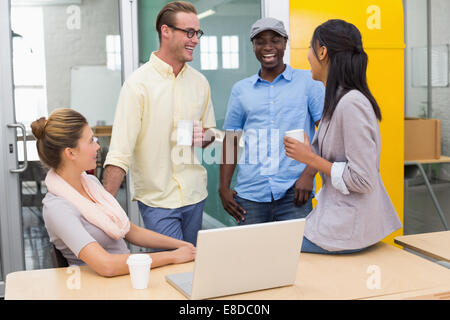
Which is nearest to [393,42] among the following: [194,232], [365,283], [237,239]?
[194,232]

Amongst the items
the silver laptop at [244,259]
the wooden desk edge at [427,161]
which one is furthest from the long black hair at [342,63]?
the wooden desk edge at [427,161]

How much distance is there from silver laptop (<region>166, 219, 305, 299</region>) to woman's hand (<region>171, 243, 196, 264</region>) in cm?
27

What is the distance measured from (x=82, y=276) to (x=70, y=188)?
0.35 meters

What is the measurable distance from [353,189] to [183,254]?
2.23ft

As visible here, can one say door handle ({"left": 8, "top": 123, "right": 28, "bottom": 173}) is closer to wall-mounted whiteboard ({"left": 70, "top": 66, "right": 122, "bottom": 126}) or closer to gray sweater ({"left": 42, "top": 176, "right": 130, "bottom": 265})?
wall-mounted whiteboard ({"left": 70, "top": 66, "right": 122, "bottom": 126})

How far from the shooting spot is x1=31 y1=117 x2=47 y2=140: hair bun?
2.12 m

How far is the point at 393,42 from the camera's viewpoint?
13.0ft

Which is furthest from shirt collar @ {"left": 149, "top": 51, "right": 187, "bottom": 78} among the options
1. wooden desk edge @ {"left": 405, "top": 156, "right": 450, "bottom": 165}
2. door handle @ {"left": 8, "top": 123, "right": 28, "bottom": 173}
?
wooden desk edge @ {"left": 405, "top": 156, "right": 450, "bottom": 165}

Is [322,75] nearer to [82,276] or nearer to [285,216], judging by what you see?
[285,216]

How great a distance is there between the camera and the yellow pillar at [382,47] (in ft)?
12.3

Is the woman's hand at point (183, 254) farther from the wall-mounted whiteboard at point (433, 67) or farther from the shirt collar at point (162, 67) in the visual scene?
the wall-mounted whiteboard at point (433, 67)

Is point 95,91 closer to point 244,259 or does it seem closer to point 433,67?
point 244,259

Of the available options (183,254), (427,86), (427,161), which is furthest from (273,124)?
(427,86)

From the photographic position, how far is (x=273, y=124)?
9.41 feet
